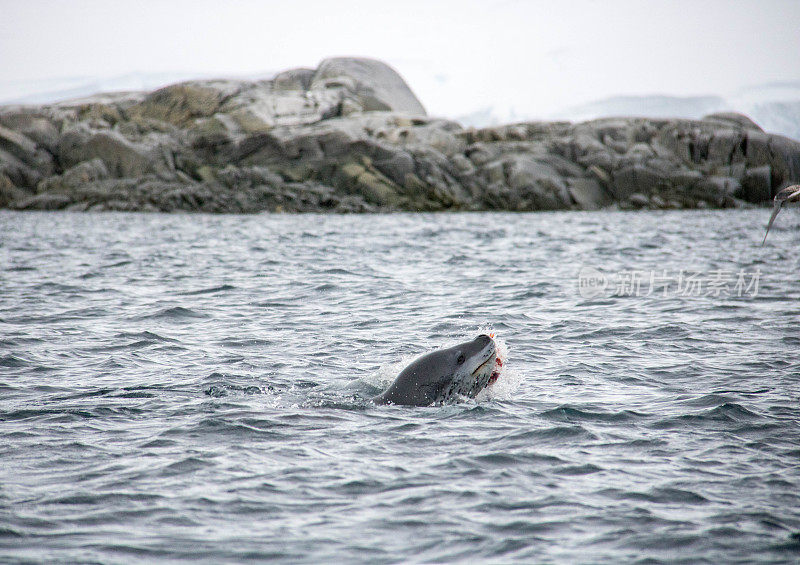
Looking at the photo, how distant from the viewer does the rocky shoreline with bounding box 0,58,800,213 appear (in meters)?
63.1

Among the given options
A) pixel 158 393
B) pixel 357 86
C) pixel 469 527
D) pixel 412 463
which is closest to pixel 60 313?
pixel 158 393

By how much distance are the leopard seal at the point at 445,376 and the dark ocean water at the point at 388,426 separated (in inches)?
10.0

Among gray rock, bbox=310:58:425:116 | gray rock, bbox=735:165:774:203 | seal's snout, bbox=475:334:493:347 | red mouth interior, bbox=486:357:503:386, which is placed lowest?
gray rock, bbox=735:165:774:203

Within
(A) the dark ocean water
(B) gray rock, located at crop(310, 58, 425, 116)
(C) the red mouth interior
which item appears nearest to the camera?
(A) the dark ocean water

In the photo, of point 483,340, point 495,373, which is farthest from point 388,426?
point 495,373

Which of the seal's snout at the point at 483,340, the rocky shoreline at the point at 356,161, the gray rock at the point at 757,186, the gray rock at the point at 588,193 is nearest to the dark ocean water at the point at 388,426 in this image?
the seal's snout at the point at 483,340

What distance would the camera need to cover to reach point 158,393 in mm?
9547

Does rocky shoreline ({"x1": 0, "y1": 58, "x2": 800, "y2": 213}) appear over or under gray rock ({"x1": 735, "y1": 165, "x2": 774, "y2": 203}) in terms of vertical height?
over

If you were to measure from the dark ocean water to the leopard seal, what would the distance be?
0.83 feet

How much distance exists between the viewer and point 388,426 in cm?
817

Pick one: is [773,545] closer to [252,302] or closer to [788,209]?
[252,302]

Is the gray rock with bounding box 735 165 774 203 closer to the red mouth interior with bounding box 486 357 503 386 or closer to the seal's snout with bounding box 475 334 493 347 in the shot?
A: the red mouth interior with bounding box 486 357 503 386

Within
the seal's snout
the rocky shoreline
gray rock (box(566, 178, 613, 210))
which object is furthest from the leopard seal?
gray rock (box(566, 178, 613, 210))

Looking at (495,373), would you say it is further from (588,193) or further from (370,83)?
(370,83)
